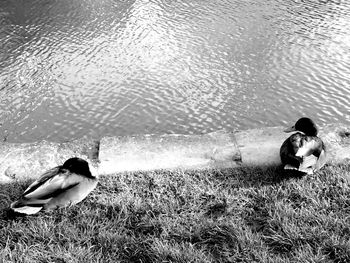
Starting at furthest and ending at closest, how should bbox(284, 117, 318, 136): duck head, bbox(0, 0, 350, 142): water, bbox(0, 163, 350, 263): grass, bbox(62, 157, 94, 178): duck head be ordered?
bbox(0, 0, 350, 142): water → bbox(284, 117, 318, 136): duck head → bbox(62, 157, 94, 178): duck head → bbox(0, 163, 350, 263): grass

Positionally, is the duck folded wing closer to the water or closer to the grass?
the grass

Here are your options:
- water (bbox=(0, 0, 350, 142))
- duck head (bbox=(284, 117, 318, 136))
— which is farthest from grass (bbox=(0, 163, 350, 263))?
water (bbox=(0, 0, 350, 142))

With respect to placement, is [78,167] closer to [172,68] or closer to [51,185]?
[51,185]

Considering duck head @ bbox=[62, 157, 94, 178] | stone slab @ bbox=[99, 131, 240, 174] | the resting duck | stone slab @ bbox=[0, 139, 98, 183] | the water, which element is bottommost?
the water

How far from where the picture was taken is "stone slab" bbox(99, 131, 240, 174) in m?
3.38

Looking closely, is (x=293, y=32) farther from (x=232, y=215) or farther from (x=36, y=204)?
(x=36, y=204)

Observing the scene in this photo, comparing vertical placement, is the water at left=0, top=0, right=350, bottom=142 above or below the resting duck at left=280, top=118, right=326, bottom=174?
below

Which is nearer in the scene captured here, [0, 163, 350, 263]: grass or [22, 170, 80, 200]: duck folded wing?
[0, 163, 350, 263]: grass

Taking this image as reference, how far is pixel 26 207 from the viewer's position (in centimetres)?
279

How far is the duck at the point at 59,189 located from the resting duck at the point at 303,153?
147 cm

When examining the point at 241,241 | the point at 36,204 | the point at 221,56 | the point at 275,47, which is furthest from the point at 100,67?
the point at 241,241

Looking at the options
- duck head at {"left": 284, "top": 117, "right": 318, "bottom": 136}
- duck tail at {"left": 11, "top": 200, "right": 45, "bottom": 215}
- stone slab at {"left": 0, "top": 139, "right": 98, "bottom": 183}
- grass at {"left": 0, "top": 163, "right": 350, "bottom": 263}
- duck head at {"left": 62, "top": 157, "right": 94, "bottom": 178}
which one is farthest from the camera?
duck head at {"left": 284, "top": 117, "right": 318, "bottom": 136}

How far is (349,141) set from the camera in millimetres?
3662

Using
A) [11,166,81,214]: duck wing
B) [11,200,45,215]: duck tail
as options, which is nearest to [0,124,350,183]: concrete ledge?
[11,166,81,214]: duck wing
